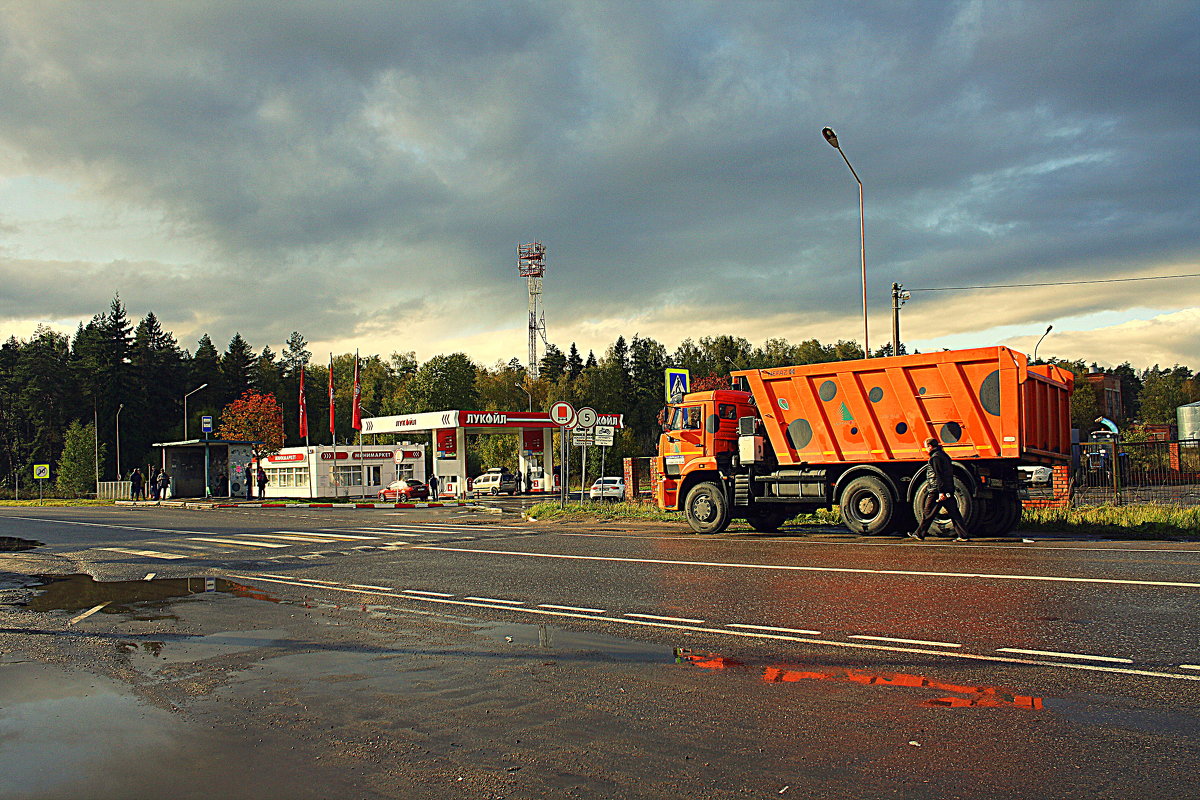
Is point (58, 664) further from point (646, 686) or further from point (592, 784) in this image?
point (592, 784)

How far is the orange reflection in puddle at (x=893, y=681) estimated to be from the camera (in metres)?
5.66

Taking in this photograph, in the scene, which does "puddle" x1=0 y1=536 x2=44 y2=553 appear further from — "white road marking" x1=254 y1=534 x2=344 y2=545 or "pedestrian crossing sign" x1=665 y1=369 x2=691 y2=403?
"pedestrian crossing sign" x1=665 y1=369 x2=691 y2=403

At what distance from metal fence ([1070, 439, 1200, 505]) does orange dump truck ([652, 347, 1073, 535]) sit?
4.55 meters

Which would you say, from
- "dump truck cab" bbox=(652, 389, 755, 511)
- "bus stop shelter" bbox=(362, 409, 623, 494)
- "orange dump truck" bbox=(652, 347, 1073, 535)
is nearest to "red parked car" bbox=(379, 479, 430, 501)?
"bus stop shelter" bbox=(362, 409, 623, 494)

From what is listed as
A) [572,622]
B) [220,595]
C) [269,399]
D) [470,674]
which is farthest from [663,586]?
[269,399]

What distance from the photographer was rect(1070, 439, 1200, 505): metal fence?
21703 mm

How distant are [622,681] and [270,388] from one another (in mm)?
121062

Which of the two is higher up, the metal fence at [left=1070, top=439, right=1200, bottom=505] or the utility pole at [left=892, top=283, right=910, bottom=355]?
the utility pole at [left=892, top=283, right=910, bottom=355]

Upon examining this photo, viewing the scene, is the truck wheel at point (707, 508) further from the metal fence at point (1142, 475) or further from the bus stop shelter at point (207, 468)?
the bus stop shelter at point (207, 468)

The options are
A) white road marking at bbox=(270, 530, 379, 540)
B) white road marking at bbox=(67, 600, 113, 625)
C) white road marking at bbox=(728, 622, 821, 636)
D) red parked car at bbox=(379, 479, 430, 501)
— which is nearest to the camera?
white road marking at bbox=(728, 622, 821, 636)

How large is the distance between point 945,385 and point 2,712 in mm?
15403

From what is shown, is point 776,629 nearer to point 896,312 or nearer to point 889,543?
point 889,543

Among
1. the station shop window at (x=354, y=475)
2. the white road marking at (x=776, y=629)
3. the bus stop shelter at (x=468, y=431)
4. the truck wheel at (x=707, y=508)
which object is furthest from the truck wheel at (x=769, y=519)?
the station shop window at (x=354, y=475)

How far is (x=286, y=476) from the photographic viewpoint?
192ft
